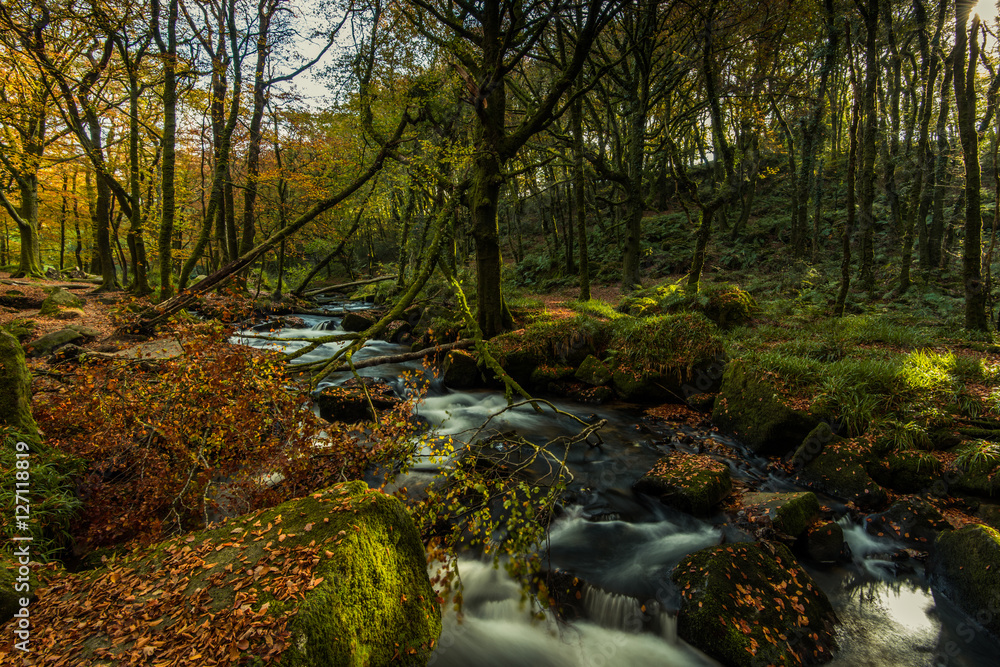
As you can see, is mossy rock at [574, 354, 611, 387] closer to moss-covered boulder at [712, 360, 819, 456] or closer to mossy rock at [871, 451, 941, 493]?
moss-covered boulder at [712, 360, 819, 456]

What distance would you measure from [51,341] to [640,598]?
40.9ft

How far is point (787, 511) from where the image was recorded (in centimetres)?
467

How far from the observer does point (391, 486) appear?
612cm

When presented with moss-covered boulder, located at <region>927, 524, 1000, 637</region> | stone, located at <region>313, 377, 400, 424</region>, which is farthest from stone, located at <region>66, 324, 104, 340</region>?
moss-covered boulder, located at <region>927, 524, 1000, 637</region>

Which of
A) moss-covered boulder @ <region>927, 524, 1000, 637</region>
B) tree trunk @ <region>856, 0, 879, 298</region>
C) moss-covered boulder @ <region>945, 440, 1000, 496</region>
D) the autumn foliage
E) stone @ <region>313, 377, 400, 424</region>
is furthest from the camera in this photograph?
tree trunk @ <region>856, 0, 879, 298</region>

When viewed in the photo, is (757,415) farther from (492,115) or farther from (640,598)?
(492,115)

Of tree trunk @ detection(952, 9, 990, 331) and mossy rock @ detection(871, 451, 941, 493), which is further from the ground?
tree trunk @ detection(952, 9, 990, 331)

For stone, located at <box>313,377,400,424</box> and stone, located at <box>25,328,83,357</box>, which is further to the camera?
stone, located at <box>25,328,83,357</box>

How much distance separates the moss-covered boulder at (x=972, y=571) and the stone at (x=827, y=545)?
2.48 ft

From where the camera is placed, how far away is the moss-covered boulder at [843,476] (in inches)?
204

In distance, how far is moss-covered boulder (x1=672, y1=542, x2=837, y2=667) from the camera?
3389 mm

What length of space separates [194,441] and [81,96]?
12049 millimetres

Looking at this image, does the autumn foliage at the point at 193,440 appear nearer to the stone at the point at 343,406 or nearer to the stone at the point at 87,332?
the stone at the point at 343,406

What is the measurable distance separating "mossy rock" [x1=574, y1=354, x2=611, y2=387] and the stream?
2822 millimetres
